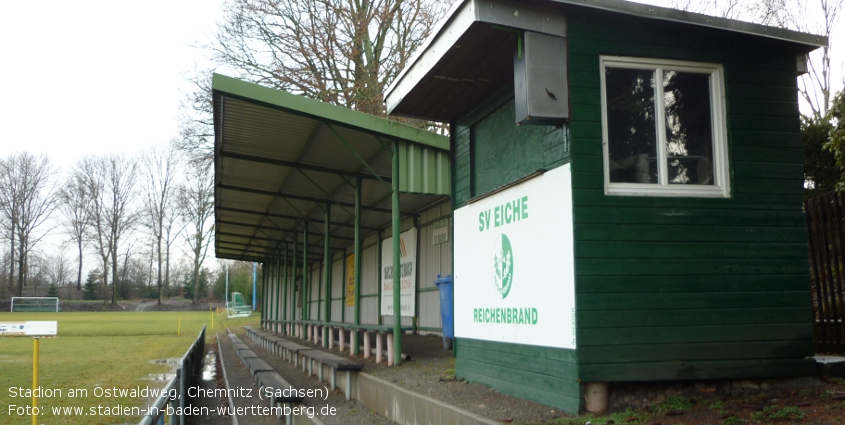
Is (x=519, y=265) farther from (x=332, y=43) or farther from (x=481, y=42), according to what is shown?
(x=332, y=43)

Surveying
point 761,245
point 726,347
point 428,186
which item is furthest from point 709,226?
point 428,186

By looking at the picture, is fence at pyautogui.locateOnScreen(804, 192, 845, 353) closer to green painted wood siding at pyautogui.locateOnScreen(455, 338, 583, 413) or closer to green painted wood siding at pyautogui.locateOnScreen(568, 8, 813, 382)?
green painted wood siding at pyautogui.locateOnScreen(568, 8, 813, 382)

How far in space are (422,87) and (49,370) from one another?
1240 cm

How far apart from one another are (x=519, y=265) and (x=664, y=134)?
1672 mm

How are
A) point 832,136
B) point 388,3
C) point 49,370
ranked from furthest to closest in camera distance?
point 388,3
point 49,370
point 832,136

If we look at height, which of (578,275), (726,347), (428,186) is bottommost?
(726,347)

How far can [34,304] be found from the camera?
6644cm

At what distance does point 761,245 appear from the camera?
574cm

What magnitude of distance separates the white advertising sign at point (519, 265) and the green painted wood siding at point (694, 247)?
0.65 feet

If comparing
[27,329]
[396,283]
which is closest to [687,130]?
[27,329]

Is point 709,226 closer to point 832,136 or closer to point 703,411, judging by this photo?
point 703,411

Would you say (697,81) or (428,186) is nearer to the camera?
(697,81)

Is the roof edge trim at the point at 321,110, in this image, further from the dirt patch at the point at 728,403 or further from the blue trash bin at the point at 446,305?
the dirt patch at the point at 728,403

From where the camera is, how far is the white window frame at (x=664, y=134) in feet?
18.5
